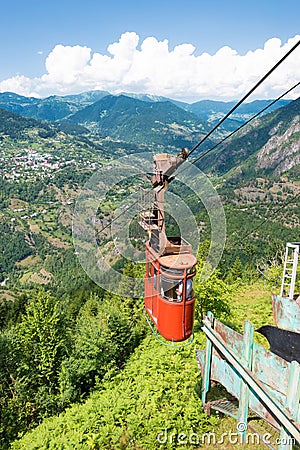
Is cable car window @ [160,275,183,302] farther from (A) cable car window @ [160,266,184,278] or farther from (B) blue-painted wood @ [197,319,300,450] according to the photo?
(B) blue-painted wood @ [197,319,300,450]

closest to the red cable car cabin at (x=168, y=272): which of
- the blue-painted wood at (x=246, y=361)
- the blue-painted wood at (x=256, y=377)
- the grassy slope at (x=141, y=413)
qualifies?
the blue-painted wood at (x=256, y=377)

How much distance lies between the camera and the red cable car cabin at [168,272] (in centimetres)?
847

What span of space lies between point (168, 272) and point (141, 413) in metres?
7.48

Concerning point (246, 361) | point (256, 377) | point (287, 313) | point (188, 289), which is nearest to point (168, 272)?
point (188, 289)

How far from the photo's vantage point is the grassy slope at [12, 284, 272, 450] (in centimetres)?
1198

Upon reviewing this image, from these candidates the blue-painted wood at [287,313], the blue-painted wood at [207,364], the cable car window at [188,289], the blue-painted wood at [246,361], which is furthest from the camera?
the cable car window at [188,289]

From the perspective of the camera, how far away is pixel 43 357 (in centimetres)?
1966

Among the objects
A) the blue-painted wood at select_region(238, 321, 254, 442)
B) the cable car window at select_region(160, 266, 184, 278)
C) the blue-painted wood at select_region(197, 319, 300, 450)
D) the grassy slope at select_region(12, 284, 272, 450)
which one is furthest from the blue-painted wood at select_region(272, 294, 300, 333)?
the grassy slope at select_region(12, 284, 272, 450)

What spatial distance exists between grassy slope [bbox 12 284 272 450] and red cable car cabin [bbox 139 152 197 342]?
5.06 metres

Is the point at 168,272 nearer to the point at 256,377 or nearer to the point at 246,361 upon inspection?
the point at 246,361

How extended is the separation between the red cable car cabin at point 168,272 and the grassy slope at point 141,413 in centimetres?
506

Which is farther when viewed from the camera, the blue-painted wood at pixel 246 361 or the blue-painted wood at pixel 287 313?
the blue-painted wood at pixel 287 313

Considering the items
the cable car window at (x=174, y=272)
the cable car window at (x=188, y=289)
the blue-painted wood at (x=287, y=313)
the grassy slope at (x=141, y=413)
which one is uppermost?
the blue-painted wood at (x=287, y=313)

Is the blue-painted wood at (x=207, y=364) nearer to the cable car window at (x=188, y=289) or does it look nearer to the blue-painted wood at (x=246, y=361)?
the blue-painted wood at (x=246, y=361)
